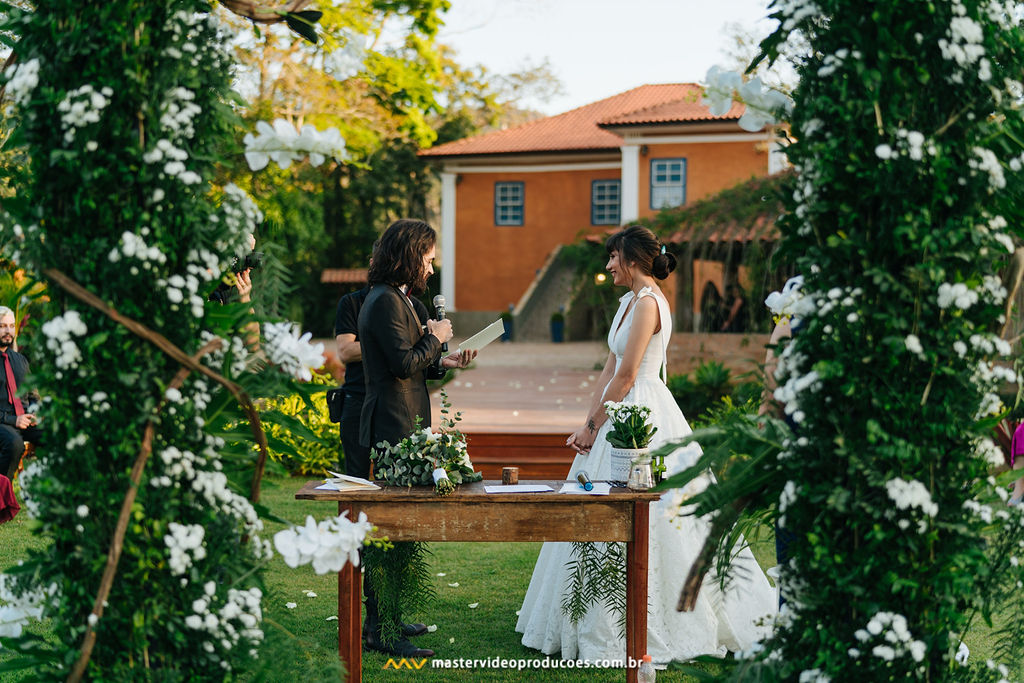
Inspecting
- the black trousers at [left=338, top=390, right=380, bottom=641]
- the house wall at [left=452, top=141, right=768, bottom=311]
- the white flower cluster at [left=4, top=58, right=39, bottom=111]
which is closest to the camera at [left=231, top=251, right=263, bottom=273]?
the white flower cluster at [left=4, top=58, right=39, bottom=111]

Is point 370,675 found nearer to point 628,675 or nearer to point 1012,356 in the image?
point 628,675

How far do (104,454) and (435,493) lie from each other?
1489mm

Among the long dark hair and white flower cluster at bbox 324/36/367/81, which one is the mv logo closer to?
the long dark hair

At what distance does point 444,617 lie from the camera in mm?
5551

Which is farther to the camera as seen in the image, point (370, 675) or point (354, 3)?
point (354, 3)

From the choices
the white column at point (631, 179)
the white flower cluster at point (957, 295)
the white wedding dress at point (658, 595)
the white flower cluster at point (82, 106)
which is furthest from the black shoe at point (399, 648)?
the white column at point (631, 179)

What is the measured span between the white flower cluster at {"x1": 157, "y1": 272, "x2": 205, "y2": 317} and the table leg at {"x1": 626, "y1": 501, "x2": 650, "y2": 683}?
6.51 ft

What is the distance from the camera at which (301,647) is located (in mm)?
3062

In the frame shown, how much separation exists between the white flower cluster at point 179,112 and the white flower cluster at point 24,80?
12.9 inches

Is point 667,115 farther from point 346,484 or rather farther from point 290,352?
point 290,352

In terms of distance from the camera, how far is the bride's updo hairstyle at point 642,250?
490cm

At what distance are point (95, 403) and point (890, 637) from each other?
2162 mm

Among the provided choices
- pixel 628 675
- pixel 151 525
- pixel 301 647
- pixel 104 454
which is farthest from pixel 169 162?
pixel 628 675

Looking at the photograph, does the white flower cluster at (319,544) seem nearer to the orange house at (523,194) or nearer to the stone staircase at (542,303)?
the stone staircase at (542,303)
